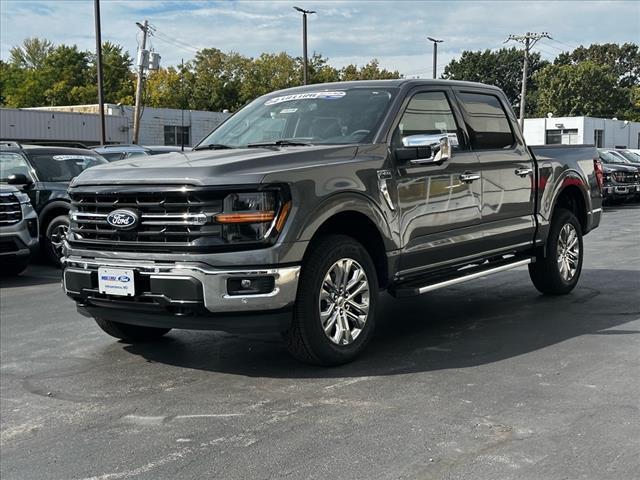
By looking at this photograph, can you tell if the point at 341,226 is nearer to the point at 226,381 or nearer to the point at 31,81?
the point at 226,381

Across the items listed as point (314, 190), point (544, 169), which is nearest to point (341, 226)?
point (314, 190)

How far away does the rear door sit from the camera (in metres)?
6.59

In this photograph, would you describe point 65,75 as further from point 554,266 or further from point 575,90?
point 554,266

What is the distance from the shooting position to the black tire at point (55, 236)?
11195mm

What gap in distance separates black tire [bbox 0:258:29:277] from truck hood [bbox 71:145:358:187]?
5623 mm

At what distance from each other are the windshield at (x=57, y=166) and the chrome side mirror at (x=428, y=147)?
764cm

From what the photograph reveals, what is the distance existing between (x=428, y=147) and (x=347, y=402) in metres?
2.00

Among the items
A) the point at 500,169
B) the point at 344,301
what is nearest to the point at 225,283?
the point at 344,301

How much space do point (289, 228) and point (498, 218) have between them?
8.52 ft

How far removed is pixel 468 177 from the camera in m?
6.27

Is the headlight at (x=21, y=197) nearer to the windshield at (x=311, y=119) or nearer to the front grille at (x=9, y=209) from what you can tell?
the front grille at (x=9, y=209)

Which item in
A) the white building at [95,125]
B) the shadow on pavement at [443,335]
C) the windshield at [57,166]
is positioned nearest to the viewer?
the shadow on pavement at [443,335]

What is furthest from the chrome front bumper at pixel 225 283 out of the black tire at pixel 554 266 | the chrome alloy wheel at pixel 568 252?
the chrome alloy wheel at pixel 568 252

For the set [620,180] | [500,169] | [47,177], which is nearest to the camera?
[500,169]
